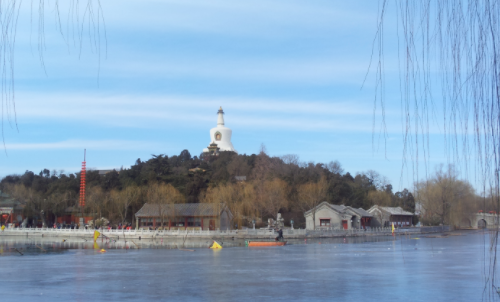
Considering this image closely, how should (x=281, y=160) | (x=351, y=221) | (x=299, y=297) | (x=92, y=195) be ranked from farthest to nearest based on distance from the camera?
(x=281, y=160), (x=92, y=195), (x=351, y=221), (x=299, y=297)

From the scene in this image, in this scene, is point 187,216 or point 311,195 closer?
point 187,216

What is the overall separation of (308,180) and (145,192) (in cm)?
1978

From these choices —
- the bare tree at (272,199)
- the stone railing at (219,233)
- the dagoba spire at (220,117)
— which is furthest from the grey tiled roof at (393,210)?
the dagoba spire at (220,117)

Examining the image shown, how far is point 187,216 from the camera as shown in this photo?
49.8 metres

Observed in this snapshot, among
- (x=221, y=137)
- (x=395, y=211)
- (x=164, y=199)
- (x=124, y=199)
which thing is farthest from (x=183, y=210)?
(x=221, y=137)

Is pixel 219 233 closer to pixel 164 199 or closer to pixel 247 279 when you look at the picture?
pixel 164 199

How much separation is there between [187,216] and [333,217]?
15.4 metres

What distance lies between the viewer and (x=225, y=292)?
1328 cm

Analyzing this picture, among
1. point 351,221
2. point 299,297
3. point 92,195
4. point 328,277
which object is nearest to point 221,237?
point 351,221

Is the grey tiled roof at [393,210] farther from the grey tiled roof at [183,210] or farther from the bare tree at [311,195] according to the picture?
the grey tiled roof at [183,210]

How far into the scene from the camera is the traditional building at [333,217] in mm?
50594

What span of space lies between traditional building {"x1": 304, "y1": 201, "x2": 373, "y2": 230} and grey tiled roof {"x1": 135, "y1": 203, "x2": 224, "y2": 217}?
1005 cm

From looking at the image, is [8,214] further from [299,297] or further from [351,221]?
[299,297]

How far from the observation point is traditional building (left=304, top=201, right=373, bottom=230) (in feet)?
166
